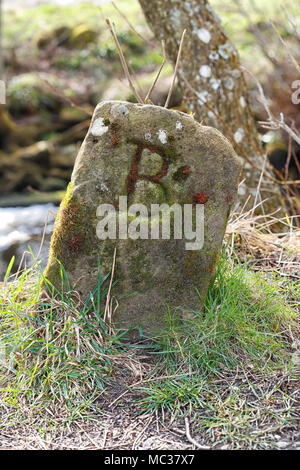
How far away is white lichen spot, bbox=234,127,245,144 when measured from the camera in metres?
3.62

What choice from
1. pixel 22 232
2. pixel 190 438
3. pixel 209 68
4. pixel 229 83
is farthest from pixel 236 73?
pixel 190 438

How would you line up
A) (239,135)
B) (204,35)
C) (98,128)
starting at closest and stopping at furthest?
(98,128) → (204,35) → (239,135)

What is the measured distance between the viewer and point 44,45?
1158cm

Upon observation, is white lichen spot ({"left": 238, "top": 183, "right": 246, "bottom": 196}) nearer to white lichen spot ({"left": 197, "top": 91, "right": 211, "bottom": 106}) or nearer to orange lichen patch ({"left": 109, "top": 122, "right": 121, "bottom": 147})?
white lichen spot ({"left": 197, "top": 91, "right": 211, "bottom": 106})

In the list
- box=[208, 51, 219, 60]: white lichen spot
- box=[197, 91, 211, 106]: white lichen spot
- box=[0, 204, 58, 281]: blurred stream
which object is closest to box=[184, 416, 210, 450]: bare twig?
box=[0, 204, 58, 281]: blurred stream

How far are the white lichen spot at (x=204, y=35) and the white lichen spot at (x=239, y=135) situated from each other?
700 mm

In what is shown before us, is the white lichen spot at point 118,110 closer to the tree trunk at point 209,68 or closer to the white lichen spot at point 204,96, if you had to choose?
Result: the tree trunk at point 209,68

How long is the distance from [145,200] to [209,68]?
173 centimetres

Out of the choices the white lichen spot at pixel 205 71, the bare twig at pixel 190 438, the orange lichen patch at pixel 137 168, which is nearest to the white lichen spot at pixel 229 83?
the white lichen spot at pixel 205 71

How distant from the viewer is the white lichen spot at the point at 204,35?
137 inches

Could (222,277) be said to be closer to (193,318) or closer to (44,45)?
(193,318)

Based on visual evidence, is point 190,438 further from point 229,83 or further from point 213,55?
point 213,55

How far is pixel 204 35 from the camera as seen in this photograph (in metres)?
3.49
